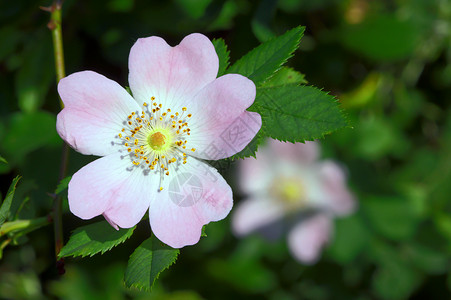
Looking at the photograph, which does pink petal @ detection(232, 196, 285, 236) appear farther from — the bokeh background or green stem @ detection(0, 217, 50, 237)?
green stem @ detection(0, 217, 50, 237)

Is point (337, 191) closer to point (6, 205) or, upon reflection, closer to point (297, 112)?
point (297, 112)

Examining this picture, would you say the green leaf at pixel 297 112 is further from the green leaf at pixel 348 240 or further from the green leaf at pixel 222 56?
the green leaf at pixel 348 240

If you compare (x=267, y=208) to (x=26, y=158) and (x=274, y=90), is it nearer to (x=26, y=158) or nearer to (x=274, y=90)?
(x=26, y=158)

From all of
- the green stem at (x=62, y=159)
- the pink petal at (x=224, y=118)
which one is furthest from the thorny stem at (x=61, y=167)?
the pink petal at (x=224, y=118)

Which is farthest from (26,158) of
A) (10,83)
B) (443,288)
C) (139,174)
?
(443,288)

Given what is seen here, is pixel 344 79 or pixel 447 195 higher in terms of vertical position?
pixel 344 79
